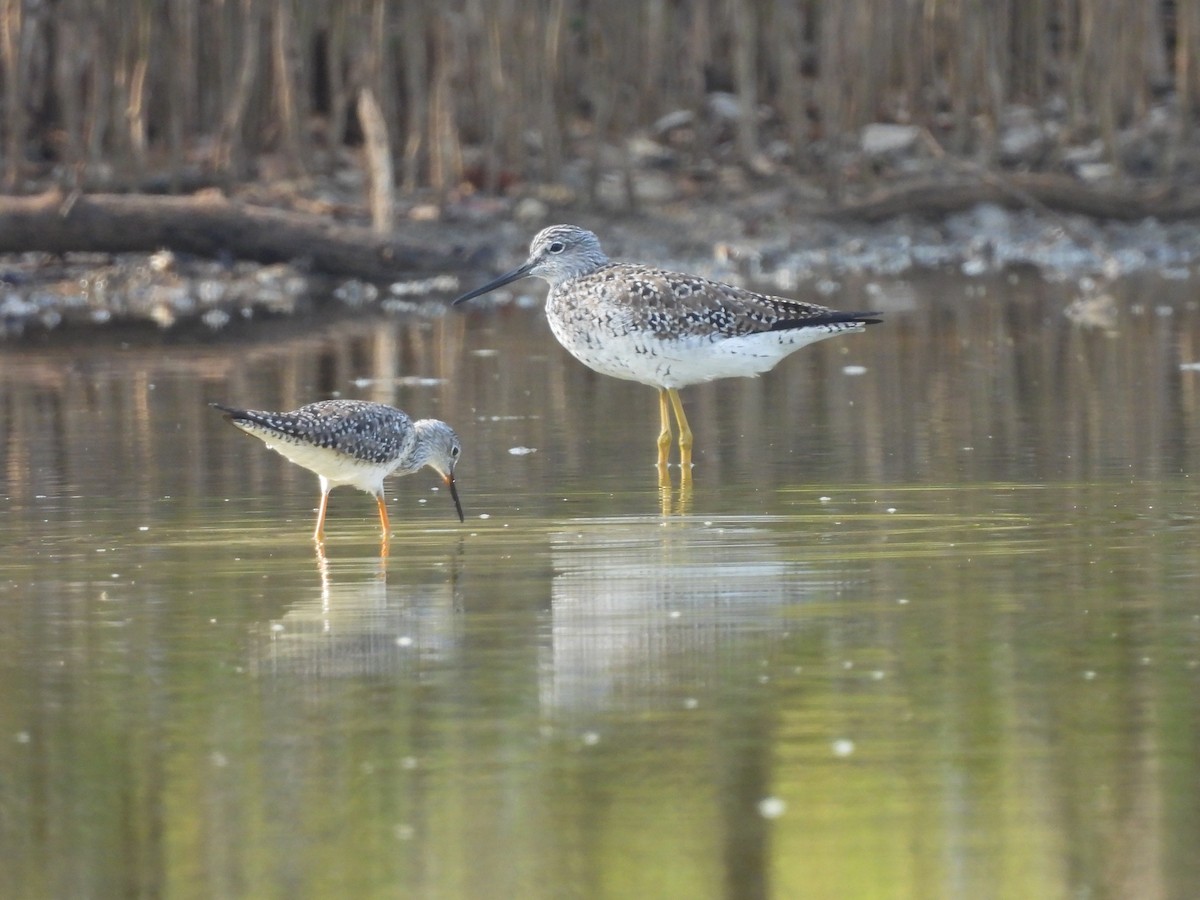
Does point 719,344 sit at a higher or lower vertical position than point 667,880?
higher

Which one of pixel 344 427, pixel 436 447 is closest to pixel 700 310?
pixel 436 447

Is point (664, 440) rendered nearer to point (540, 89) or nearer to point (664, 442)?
point (664, 442)

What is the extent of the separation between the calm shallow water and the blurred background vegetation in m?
10.6

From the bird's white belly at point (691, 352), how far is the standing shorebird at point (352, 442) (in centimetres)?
175

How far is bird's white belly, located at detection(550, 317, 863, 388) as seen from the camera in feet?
37.8

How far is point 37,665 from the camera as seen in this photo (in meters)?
7.09

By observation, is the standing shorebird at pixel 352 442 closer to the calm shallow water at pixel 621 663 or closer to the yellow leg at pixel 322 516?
the yellow leg at pixel 322 516

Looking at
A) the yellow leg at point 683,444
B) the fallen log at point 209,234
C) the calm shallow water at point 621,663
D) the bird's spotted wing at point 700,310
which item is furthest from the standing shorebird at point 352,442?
the fallen log at point 209,234

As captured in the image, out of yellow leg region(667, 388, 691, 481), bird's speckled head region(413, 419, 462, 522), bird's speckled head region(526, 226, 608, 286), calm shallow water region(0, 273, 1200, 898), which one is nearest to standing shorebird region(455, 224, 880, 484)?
yellow leg region(667, 388, 691, 481)

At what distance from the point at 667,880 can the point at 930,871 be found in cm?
58

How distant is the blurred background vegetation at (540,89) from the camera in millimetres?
22891

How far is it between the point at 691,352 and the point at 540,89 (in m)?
13.3

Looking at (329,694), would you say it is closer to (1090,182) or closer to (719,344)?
(719,344)

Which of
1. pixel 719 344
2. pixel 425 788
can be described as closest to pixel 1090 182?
pixel 719 344
